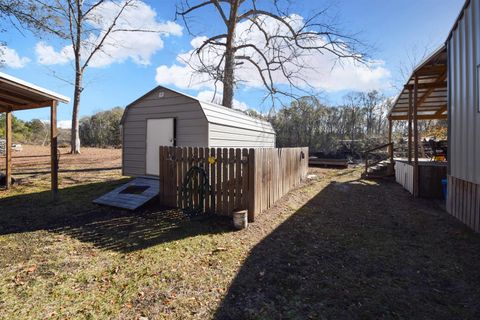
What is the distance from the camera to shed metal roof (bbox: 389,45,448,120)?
6922mm

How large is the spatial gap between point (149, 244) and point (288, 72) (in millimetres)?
13301

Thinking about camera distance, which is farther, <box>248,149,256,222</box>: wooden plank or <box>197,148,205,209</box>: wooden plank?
<box>197,148,205,209</box>: wooden plank

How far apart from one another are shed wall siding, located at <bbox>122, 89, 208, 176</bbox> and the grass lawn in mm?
2397

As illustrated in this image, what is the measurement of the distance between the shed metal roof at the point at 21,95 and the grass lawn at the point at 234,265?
276 centimetres

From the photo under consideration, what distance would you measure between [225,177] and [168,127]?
348cm

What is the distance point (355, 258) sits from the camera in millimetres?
3459

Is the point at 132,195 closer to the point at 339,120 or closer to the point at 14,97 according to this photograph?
the point at 14,97

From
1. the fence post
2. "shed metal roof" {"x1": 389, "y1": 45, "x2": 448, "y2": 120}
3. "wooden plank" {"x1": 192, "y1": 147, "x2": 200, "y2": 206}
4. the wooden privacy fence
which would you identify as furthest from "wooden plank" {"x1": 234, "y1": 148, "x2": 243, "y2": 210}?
"shed metal roof" {"x1": 389, "y1": 45, "x2": 448, "y2": 120}

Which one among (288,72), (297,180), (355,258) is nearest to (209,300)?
(355,258)

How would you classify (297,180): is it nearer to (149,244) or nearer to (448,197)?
(448,197)

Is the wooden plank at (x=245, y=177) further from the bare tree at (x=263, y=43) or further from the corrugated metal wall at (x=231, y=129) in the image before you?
the bare tree at (x=263, y=43)

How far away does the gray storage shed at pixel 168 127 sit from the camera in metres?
7.08

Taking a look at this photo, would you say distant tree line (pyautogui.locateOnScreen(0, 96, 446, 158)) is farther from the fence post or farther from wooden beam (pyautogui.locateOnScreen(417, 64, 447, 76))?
the fence post

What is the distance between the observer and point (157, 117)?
7.81m
